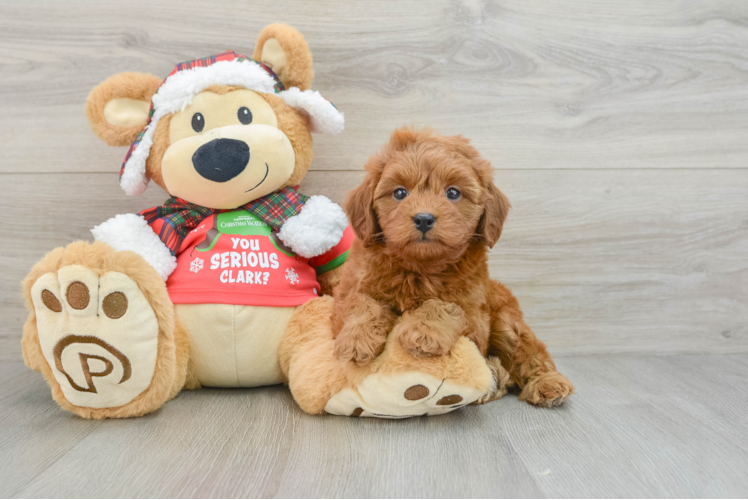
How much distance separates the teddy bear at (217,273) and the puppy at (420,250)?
0.05 metres

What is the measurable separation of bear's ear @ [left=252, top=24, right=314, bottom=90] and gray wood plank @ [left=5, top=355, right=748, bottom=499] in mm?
681

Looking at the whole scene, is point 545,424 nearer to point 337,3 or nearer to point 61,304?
point 61,304

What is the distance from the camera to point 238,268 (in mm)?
1050

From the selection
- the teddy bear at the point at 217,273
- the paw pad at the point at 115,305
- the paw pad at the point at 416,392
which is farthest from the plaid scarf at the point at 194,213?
the paw pad at the point at 416,392

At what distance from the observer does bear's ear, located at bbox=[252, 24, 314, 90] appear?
1.10 meters

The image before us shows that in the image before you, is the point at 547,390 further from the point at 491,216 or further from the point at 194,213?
the point at 194,213

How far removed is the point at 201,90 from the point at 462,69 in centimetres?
64

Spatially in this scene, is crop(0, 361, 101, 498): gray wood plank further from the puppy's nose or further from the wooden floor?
the puppy's nose

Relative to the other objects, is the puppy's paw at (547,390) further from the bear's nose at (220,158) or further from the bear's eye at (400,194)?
the bear's nose at (220,158)

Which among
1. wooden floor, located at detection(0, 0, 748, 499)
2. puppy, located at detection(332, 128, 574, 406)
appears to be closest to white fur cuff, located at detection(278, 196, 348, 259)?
puppy, located at detection(332, 128, 574, 406)

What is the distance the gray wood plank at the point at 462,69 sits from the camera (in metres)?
1.27

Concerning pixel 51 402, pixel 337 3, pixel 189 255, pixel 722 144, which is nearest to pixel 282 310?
pixel 189 255

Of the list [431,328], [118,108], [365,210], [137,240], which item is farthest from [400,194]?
[118,108]

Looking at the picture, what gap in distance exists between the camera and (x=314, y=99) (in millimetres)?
Answer: 1092
